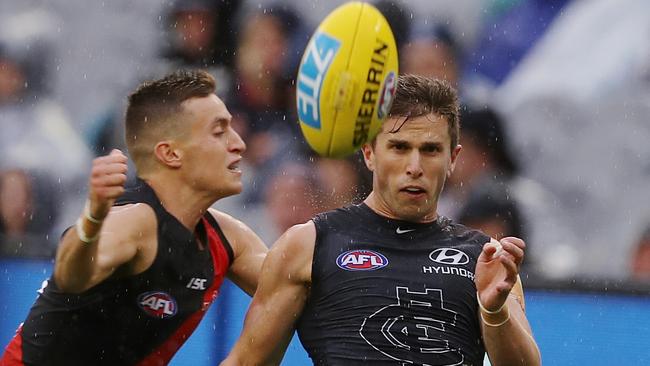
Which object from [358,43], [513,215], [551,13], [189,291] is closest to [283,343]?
[189,291]

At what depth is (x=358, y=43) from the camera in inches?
151

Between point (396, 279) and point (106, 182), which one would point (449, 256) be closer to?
point (396, 279)

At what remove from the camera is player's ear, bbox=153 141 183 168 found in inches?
177

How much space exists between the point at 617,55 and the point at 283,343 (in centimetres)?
265

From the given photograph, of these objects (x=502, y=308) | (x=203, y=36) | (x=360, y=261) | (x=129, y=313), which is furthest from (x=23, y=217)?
(x=502, y=308)

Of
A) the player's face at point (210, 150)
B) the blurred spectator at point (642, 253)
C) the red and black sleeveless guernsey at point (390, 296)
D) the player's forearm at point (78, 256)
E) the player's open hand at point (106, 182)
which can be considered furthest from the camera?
the blurred spectator at point (642, 253)

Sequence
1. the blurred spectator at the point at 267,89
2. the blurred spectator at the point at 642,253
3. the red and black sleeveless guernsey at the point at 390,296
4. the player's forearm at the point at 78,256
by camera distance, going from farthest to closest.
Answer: the blurred spectator at the point at 267,89 < the blurred spectator at the point at 642,253 < the red and black sleeveless guernsey at the point at 390,296 < the player's forearm at the point at 78,256

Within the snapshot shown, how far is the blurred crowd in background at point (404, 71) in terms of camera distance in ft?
18.7

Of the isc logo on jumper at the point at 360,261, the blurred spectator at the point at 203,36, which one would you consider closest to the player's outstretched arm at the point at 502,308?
the isc logo on jumper at the point at 360,261

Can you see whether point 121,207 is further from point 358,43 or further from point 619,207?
point 619,207

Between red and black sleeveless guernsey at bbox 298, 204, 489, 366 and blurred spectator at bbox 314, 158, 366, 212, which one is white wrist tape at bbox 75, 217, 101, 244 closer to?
red and black sleeveless guernsey at bbox 298, 204, 489, 366

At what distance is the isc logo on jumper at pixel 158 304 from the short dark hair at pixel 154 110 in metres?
0.59

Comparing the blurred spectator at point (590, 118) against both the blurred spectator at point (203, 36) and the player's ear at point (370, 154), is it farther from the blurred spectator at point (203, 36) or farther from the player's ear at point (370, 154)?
the player's ear at point (370, 154)

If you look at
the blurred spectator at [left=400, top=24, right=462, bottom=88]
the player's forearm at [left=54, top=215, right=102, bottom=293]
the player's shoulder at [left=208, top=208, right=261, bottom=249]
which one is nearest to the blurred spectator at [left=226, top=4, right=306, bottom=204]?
the blurred spectator at [left=400, top=24, right=462, bottom=88]
